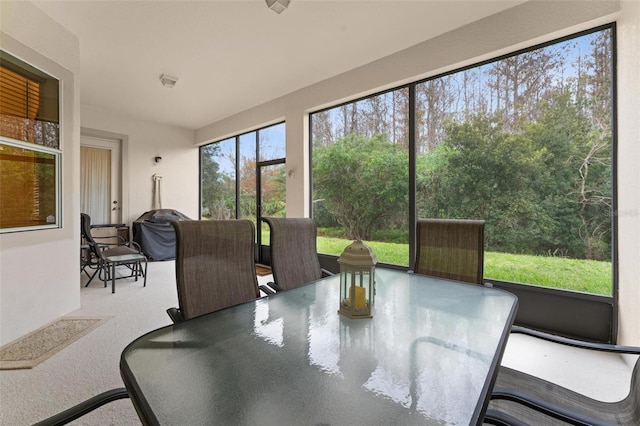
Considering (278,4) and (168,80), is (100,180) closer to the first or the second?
(168,80)

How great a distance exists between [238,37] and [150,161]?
4.61 meters

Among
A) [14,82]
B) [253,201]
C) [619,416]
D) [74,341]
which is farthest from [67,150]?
[619,416]

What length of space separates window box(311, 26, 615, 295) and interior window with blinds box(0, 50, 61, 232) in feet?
11.9

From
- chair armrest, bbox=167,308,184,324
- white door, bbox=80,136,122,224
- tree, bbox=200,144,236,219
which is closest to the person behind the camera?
chair armrest, bbox=167,308,184,324

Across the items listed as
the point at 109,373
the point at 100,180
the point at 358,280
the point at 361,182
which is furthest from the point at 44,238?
the point at 100,180

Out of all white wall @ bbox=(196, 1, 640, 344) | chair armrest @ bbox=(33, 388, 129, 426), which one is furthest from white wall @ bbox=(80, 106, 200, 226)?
chair armrest @ bbox=(33, 388, 129, 426)

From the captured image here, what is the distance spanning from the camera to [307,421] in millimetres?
642

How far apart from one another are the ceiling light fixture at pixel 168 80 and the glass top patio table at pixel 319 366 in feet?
13.9

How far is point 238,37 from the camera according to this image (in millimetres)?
3393

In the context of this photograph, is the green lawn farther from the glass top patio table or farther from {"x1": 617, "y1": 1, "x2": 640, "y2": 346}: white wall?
the glass top patio table

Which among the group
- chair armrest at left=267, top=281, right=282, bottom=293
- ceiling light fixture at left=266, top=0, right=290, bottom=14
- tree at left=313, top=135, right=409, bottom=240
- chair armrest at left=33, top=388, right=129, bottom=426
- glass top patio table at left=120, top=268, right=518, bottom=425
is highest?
ceiling light fixture at left=266, top=0, right=290, bottom=14

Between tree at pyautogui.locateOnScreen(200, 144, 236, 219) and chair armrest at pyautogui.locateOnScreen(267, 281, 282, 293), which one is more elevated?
tree at pyautogui.locateOnScreen(200, 144, 236, 219)

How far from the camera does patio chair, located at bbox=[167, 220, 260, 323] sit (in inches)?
59.7

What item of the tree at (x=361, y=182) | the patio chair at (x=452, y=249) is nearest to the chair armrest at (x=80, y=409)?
the patio chair at (x=452, y=249)
